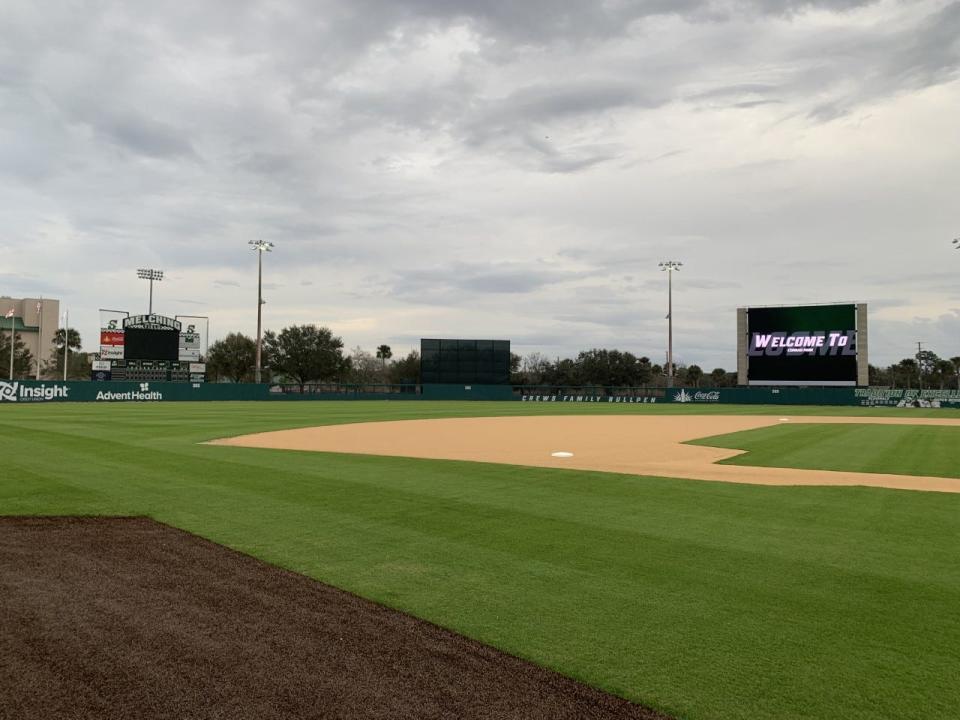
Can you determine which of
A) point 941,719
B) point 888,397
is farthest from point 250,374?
point 941,719

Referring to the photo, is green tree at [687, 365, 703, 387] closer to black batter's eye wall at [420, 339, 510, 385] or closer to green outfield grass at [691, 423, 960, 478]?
black batter's eye wall at [420, 339, 510, 385]

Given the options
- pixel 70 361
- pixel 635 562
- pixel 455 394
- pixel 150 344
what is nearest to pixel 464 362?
pixel 455 394

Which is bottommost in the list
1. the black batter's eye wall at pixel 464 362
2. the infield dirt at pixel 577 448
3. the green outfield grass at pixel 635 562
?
the infield dirt at pixel 577 448

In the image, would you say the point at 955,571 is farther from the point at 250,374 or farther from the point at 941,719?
the point at 250,374

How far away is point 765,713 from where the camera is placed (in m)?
3.40

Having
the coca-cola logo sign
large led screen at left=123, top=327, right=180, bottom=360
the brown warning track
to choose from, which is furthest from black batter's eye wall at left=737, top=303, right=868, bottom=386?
the brown warning track

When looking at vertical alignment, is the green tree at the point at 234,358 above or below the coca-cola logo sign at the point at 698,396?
above

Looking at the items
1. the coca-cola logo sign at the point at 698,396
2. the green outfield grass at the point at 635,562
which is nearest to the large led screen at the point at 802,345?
the coca-cola logo sign at the point at 698,396

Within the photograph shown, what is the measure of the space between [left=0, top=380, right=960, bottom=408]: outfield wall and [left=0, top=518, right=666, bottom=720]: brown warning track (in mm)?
49574

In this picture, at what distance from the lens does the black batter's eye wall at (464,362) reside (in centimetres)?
7875

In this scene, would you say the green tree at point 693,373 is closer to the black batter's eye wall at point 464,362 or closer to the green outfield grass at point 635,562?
the black batter's eye wall at point 464,362

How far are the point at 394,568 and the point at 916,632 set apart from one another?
403cm

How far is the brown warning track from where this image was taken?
348 cm

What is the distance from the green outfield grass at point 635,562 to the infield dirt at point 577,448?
1.45 meters
